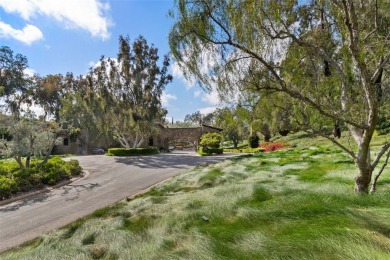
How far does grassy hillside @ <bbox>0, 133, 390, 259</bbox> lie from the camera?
114 inches

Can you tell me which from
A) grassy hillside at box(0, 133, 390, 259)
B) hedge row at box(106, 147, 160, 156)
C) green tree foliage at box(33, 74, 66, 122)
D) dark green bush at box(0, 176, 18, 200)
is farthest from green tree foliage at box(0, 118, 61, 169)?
green tree foliage at box(33, 74, 66, 122)

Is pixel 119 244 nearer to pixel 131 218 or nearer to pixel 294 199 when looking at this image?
pixel 131 218

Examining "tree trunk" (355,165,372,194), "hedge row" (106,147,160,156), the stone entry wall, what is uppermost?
the stone entry wall

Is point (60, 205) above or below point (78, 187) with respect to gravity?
below

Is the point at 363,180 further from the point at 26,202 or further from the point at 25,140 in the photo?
the point at 25,140

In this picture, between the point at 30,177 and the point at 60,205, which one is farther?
the point at 30,177

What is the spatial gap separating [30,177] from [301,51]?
11673 mm

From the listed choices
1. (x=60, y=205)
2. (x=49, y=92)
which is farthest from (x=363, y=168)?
(x=49, y=92)

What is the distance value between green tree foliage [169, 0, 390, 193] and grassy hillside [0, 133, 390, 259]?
3.63ft

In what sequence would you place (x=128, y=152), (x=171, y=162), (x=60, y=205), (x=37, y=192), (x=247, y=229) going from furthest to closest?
(x=128, y=152) < (x=171, y=162) < (x=37, y=192) < (x=60, y=205) < (x=247, y=229)

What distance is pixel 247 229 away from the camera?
373cm

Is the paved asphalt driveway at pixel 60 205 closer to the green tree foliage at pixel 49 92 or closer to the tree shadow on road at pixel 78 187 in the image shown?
the tree shadow on road at pixel 78 187

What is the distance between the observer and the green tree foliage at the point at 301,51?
4.06 m

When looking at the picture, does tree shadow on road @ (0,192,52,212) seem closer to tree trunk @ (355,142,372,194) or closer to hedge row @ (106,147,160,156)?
tree trunk @ (355,142,372,194)
